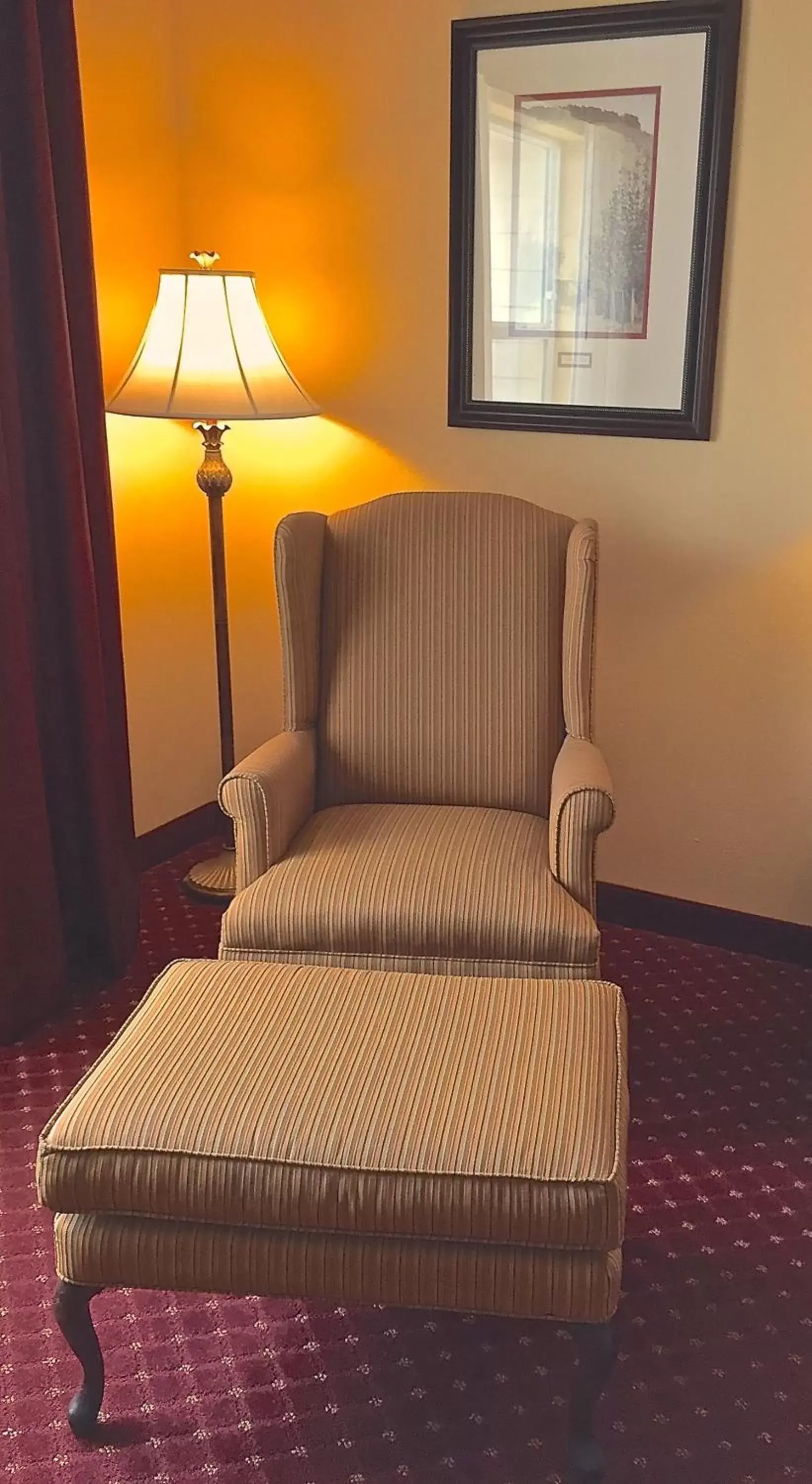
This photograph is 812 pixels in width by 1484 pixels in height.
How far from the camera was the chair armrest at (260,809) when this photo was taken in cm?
221

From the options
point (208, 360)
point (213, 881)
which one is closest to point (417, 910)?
point (213, 881)

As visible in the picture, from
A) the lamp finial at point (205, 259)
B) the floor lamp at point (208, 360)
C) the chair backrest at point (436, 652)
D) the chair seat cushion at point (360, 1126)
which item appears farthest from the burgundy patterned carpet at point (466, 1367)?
the lamp finial at point (205, 259)

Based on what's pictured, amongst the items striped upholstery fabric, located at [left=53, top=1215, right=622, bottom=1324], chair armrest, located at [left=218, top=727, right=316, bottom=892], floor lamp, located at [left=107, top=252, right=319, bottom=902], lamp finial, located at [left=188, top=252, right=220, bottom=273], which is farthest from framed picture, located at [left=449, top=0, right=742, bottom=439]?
striped upholstery fabric, located at [left=53, top=1215, right=622, bottom=1324]

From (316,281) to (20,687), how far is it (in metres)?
1.30

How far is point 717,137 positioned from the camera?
247 centimetres

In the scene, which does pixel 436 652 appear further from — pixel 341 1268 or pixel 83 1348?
pixel 83 1348

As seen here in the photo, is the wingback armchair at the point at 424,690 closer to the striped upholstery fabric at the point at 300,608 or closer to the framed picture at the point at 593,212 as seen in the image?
the striped upholstery fabric at the point at 300,608

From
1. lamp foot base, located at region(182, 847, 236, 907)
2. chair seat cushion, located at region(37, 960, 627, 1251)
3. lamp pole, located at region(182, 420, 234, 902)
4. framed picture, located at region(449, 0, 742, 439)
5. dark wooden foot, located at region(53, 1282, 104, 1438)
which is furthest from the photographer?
lamp foot base, located at region(182, 847, 236, 907)

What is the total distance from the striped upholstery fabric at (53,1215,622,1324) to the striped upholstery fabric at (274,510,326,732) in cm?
117

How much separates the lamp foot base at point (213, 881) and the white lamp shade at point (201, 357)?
1.13 m

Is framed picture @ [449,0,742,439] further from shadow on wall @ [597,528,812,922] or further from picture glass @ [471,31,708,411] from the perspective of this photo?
shadow on wall @ [597,528,812,922]

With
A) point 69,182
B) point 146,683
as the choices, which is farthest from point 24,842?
point 69,182

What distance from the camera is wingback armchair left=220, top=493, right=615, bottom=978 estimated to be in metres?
2.26

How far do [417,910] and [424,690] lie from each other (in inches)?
24.2
